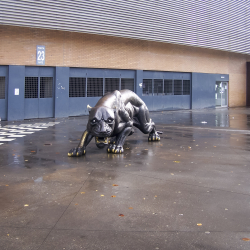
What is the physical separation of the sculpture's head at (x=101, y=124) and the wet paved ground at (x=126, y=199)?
464 millimetres

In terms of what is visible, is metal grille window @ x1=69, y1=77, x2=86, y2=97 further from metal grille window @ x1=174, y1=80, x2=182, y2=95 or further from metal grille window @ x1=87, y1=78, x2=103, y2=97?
metal grille window @ x1=174, y1=80, x2=182, y2=95

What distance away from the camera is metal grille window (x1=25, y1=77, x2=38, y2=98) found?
18.6 m

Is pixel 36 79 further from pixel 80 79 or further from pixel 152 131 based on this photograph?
pixel 152 131

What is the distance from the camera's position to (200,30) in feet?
80.8

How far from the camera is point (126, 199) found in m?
5.01

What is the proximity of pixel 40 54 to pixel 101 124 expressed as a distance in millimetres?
12050

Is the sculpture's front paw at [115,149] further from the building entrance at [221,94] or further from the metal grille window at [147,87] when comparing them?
the building entrance at [221,94]

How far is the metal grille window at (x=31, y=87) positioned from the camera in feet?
61.0

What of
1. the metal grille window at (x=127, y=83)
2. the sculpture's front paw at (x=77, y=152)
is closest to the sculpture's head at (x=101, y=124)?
the sculpture's front paw at (x=77, y=152)

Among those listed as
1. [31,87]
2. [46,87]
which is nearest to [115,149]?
[31,87]

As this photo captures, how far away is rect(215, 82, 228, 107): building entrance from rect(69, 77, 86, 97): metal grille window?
13.3 meters

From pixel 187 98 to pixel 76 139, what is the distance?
17138 millimetres

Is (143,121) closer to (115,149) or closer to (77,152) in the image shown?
(115,149)

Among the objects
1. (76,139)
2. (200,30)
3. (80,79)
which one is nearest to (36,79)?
(80,79)
